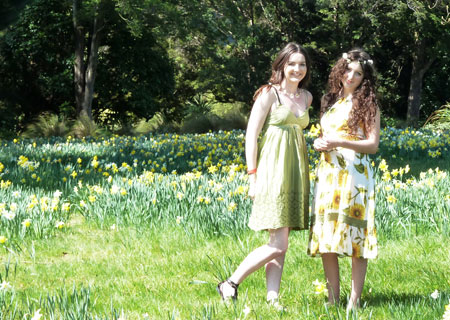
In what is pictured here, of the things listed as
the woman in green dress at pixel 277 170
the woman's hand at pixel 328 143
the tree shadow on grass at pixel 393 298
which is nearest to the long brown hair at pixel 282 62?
the woman in green dress at pixel 277 170

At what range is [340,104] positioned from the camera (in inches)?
123

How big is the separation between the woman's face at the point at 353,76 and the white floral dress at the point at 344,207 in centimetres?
36

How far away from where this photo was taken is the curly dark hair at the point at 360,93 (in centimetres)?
298

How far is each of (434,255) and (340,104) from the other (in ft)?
4.29

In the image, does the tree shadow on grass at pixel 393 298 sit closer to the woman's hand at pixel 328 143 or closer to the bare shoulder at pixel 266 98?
the woman's hand at pixel 328 143

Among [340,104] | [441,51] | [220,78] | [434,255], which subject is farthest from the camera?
[220,78]

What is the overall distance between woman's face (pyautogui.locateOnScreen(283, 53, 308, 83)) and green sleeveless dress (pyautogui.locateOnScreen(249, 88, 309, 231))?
17 centimetres

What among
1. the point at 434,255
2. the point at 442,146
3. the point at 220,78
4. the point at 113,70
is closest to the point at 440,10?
the point at 220,78

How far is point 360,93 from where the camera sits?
3.02m

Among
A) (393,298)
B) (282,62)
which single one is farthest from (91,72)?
(393,298)

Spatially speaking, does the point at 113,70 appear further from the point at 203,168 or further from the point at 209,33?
the point at 203,168

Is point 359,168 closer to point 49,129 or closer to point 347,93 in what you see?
point 347,93

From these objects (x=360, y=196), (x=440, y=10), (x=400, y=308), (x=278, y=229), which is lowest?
(x=400, y=308)

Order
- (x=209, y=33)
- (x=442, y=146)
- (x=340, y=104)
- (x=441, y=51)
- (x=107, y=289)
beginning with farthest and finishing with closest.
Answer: (x=441, y=51)
(x=209, y=33)
(x=442, y=146)
(x=107, y=289)
(x=340, y=104)
